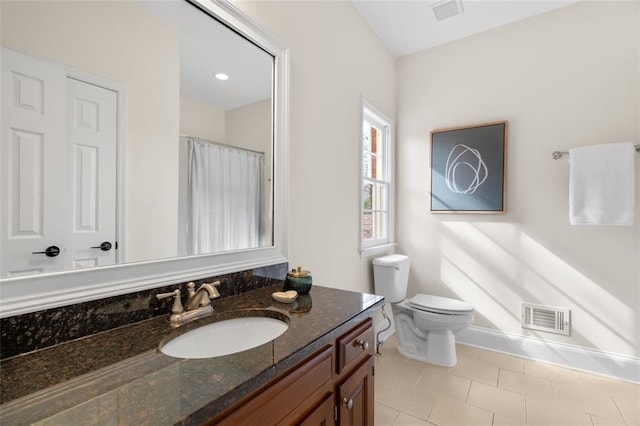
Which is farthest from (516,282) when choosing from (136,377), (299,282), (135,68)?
(135,68)

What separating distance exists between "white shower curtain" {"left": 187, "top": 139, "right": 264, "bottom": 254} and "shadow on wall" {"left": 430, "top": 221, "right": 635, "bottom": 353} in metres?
1.98

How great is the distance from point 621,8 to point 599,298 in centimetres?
205

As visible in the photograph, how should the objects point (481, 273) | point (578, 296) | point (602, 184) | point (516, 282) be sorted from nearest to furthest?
point (602, 184) → point (578, 296) → point (516, 282) → point (481, 273)

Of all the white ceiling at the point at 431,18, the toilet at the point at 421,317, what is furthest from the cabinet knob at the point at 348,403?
the white ceiling at the point at 431,18

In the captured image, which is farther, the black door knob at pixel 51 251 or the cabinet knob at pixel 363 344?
the cabinet knob at pixel 363 344

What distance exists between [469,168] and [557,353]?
1.58m

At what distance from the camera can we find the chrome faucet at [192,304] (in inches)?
38.2

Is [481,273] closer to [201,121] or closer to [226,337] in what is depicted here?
[226,337]

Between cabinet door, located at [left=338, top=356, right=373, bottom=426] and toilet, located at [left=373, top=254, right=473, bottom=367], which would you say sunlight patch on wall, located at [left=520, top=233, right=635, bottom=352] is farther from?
cabinet door, located at [left=338, top=356, right=373, bottom=426]

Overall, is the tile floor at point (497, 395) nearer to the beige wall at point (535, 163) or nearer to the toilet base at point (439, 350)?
the toilet base at point (439, 350)

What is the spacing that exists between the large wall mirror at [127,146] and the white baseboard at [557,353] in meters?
2.16

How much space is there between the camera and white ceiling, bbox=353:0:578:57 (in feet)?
7.44

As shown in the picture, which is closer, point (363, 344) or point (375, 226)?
point (363, 344)

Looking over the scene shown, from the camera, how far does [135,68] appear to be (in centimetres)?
97
